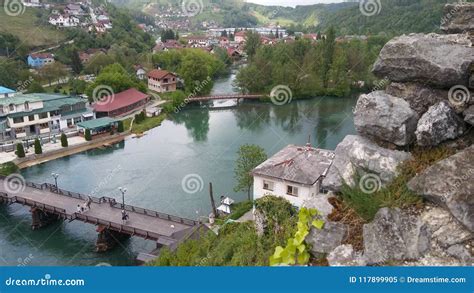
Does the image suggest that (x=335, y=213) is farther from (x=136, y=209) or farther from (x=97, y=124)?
(x=97, y=124)

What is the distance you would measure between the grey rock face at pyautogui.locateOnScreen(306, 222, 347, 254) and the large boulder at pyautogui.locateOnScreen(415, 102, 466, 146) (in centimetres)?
171

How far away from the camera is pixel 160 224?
1802 cm

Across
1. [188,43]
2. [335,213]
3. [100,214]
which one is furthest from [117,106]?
[188,43]

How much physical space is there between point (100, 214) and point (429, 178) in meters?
16.2

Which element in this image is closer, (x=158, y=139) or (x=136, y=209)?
(x=136, y=209)

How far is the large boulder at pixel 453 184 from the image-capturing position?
5.10 meters

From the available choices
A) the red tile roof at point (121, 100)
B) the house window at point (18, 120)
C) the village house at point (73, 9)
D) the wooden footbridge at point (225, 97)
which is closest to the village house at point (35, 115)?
the house window at point (18, 120)

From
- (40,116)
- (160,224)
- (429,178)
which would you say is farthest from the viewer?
(40,116)

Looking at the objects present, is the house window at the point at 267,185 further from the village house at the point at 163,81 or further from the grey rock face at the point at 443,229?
the village house at the point at 163,81
